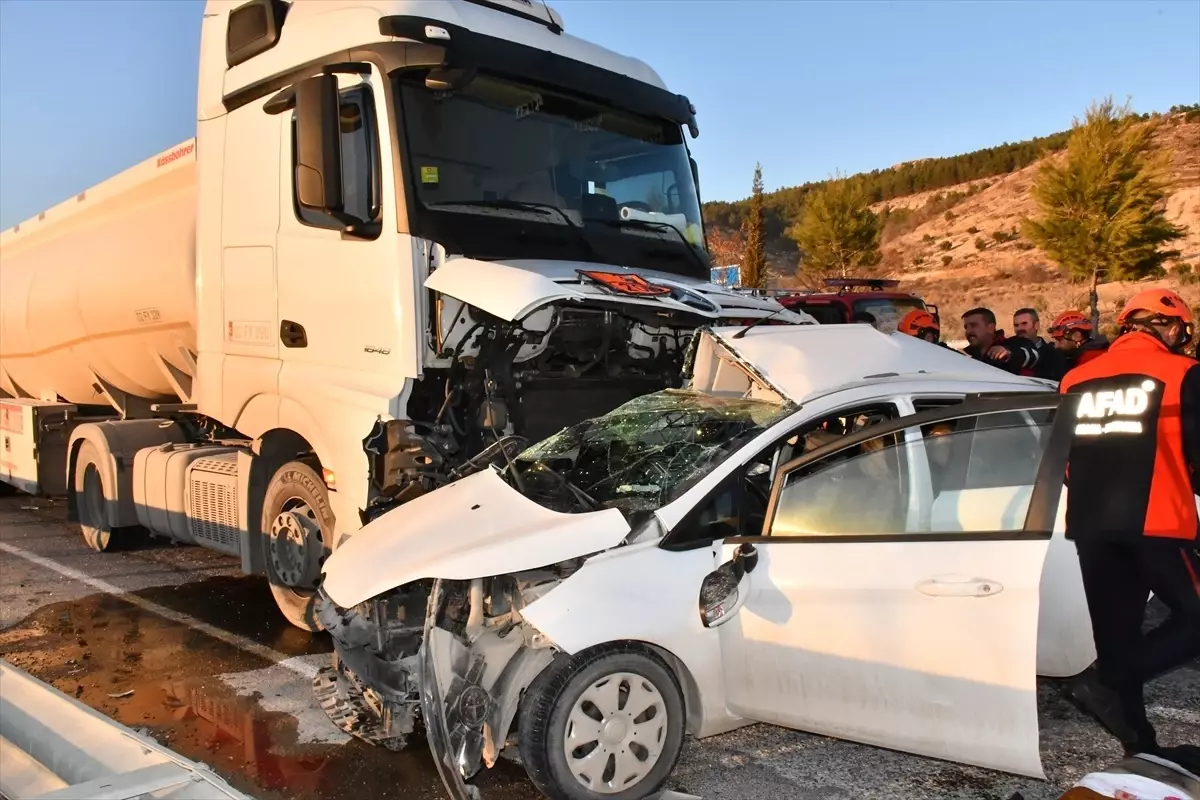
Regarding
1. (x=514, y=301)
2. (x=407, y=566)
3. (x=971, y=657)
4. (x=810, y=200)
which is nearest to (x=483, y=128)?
(x=514, y=301)

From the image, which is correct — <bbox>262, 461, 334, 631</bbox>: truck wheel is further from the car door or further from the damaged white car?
the car door

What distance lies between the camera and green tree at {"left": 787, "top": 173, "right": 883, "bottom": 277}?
3566 cm

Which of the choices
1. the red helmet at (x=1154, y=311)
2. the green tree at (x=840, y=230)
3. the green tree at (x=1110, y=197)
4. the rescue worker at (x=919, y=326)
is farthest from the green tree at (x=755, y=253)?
the red helmet at (x=1154, y=311)

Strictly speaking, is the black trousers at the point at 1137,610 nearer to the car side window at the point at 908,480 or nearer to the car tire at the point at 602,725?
the car side window at the point at 908,480

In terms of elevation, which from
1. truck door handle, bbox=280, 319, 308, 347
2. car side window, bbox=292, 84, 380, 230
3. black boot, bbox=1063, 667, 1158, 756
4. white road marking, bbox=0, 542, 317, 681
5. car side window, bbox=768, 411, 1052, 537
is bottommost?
white road marking, bbox=0, 542, 317, 681

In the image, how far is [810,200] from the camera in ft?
123

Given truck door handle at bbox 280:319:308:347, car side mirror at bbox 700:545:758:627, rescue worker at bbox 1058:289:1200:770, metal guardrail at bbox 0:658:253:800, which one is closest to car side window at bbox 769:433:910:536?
car side mirror at bbox 700:545:758:627

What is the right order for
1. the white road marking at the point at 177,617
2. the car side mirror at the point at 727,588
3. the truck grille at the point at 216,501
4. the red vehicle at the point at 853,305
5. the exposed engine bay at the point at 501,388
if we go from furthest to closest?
the red vehicle at the point at 853,305
the truck grille at the point at 216,501
the white road marking at the point at 177,617
the exposed engine bay at the point at 501,388
the car side mirror at the point at 727,588

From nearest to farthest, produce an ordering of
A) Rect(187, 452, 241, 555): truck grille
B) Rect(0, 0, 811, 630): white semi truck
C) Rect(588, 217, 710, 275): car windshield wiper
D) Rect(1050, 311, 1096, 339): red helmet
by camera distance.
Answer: Rect(0, 0, 811, 630): white semi truck < Rect(588, 217, 710, 275): car windshield wiper < Rect(187, 452, 241, 555): truck grille < Rect(1050, 311, 1096, 339): red helmet

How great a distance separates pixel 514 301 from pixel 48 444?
708 cm

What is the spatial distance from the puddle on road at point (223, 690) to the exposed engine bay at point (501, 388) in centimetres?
111

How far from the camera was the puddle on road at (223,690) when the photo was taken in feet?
12.2

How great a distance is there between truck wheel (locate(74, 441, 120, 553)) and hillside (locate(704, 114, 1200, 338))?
69.8 ft

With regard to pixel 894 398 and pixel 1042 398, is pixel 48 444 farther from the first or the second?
pixel 1042 398
